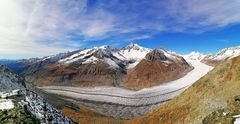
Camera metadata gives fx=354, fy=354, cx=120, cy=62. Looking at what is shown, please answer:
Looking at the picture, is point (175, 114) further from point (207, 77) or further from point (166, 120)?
point (207, 77)

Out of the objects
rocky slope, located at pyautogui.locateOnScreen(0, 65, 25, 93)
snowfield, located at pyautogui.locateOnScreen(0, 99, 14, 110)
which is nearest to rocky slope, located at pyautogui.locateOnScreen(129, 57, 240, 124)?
rocky slope, located at pyautogui.locateOnScreen(0, 65, 25, 93)

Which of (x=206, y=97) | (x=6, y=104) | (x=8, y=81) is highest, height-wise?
(x=8, y=81)

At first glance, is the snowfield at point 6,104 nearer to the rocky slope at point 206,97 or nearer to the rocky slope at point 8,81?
the rocky slope at point 8,81

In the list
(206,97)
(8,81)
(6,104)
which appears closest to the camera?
(6,104)

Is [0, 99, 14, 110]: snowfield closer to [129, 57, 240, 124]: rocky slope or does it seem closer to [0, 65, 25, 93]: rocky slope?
[0, 65, 25, 93]: rocky slope

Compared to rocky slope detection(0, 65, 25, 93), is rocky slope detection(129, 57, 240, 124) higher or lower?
lower

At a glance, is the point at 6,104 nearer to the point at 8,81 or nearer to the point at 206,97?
the point at 8,81

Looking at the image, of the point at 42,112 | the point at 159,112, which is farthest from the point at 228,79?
the point at 42,112

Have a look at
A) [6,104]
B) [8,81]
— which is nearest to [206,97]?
[8,81]
